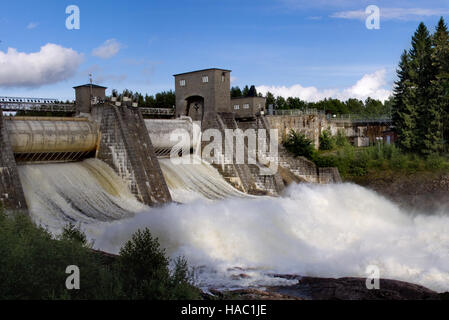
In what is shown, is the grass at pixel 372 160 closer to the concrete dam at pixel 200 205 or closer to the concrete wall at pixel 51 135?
the concrete dam at pixel 200 205

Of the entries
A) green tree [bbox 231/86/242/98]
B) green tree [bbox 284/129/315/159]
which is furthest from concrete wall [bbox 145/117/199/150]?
green tree [bbox 231/86/242/98]

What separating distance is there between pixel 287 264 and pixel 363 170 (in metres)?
22.5

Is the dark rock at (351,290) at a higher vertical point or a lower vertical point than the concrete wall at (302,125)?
lower

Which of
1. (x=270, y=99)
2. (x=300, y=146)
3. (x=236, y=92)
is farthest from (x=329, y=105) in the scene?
(x=300, y=146)

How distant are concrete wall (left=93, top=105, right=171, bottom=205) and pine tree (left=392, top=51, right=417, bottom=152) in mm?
22747

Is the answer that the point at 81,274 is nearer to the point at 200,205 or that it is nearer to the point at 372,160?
the point at 200,205

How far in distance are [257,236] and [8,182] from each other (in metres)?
10.4

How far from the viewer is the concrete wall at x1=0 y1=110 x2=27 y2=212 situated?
18047mm

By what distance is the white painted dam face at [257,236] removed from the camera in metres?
15.1

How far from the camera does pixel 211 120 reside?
32.8 m

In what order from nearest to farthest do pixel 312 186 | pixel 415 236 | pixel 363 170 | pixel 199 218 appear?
1. pixel 199 218
2. pixel 415 236
3. pixel 312 186
4. pixel 363 170

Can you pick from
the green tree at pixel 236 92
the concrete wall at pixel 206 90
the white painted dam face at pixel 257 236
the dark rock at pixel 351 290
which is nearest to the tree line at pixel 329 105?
the green tree at pixel 236 92

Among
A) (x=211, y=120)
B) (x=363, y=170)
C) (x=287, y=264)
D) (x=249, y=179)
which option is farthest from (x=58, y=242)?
(x=363, y=170)
